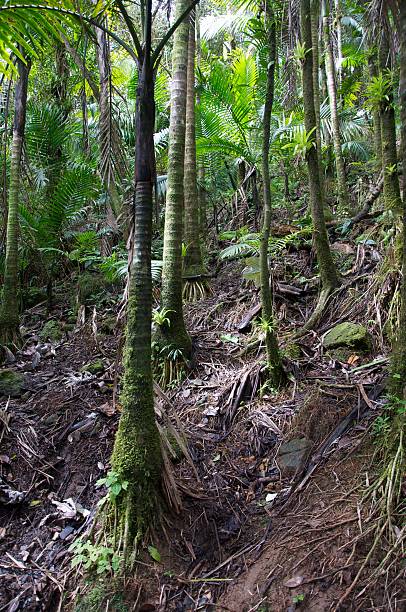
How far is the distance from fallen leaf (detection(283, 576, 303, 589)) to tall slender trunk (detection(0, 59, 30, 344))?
4.26 metres

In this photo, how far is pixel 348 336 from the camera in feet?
15.0

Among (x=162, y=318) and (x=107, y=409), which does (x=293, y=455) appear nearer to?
(x=107, y=409)

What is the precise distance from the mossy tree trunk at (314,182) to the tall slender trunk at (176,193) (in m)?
1.29

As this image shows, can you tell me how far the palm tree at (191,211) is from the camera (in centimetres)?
652

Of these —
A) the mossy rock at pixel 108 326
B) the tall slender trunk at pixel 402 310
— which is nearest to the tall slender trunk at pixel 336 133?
the mossy rock at pixel 108 326

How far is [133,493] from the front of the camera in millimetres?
2875

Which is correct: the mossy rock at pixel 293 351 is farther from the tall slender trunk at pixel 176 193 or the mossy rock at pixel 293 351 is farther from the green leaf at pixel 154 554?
the green leaf at pixel 154 554

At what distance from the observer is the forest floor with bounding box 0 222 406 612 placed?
2.62 metres

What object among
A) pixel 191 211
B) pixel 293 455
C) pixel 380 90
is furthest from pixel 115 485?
pixel 191 211

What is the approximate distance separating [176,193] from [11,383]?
103 inches

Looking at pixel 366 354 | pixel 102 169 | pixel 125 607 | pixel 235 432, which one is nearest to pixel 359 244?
pixel 366 354

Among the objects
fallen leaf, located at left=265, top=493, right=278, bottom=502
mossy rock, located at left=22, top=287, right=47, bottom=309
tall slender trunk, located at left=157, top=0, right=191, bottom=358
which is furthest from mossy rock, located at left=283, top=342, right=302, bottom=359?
mossy rock, located at left=22, top=287, right=47, bottom=309

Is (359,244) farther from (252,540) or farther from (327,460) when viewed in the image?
(252,540)

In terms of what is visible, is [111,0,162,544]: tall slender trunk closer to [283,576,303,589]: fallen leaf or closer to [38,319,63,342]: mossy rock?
[283,576,303,589]: fallen leaf
